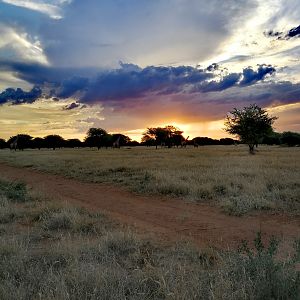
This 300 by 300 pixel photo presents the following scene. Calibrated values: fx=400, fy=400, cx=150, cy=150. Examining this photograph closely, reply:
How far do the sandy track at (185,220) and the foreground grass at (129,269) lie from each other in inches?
46.2

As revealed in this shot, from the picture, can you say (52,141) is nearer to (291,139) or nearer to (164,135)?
(164,135)

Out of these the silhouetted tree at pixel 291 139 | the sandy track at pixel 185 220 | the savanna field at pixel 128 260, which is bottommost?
the sandy track at pixel 185 220

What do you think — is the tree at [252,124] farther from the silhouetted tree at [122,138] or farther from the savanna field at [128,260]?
the silhouetted tree at [122,138]

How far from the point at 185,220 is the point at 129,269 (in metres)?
4.49

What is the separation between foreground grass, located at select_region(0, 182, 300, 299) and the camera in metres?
4.87

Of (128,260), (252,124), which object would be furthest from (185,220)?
(252,124)

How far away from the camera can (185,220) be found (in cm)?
1066

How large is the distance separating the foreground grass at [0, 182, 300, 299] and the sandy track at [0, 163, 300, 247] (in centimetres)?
Result: 117

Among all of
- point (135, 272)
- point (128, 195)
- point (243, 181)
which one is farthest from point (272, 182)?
point (135, 272)

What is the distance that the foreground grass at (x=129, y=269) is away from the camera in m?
4.87

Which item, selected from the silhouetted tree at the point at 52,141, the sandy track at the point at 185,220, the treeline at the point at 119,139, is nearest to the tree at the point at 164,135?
the treeline at the point at 119,139

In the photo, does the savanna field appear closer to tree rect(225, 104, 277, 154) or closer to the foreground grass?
the foreground grass

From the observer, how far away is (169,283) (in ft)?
17.2

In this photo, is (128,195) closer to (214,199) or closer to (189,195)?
(189,195)
